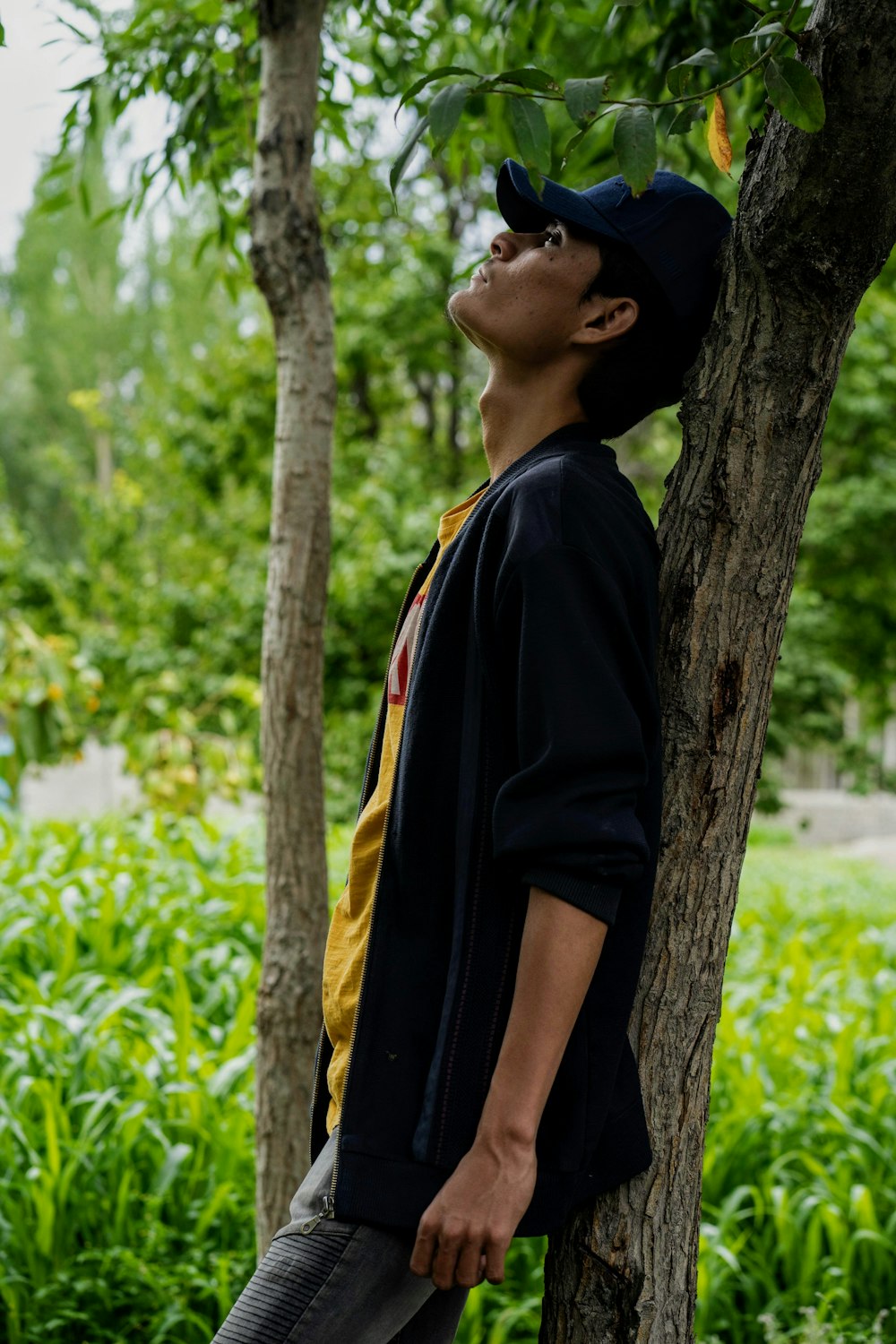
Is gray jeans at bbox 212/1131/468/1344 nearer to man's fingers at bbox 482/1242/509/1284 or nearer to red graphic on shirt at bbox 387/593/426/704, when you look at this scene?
man's fingers at bbox 482/1242/509/1284

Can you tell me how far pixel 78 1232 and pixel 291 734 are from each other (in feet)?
4.37

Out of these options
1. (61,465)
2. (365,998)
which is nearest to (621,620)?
(365,998)

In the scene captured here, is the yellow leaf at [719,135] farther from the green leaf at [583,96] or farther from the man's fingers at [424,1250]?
the man's fingers at [424,1250]

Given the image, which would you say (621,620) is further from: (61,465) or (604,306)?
(61,465)

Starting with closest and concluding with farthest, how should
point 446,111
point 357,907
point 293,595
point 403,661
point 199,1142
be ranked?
point 446,111 → point 357,907 → point 403,661 → point 293,595 → point 199,1142

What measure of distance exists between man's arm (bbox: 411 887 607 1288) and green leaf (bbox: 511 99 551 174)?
0.80 m

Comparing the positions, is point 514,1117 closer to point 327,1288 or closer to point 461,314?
point 327,1288

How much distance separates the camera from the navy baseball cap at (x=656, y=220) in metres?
1.47

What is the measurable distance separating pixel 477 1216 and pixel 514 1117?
4.0 inches

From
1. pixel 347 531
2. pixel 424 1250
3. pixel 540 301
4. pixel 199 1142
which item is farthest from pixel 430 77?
pixel 347 531

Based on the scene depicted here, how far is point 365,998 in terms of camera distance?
1.33 metres

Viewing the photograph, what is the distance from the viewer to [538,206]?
1.49m

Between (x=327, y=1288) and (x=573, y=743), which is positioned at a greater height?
(x=573, y=743)

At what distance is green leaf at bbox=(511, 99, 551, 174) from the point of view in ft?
Answer: 4.47
